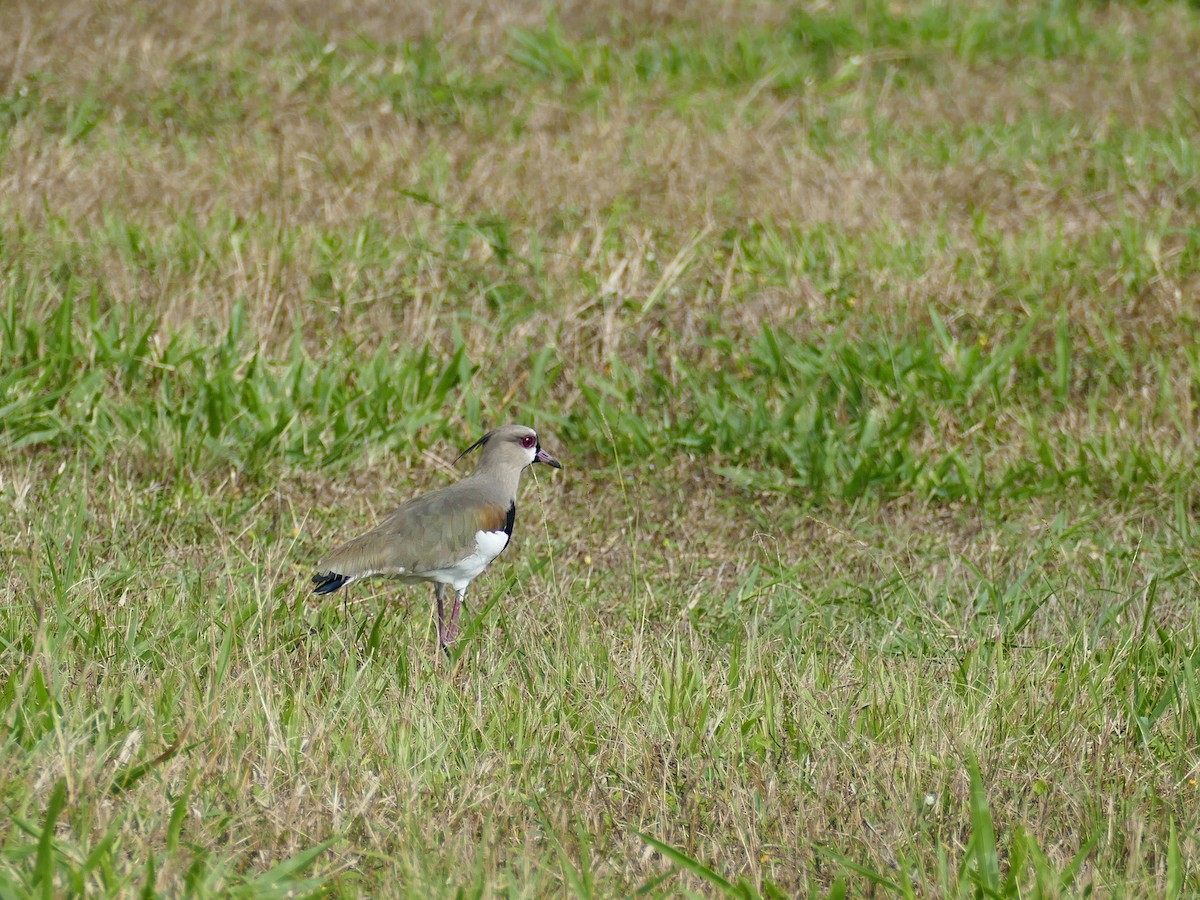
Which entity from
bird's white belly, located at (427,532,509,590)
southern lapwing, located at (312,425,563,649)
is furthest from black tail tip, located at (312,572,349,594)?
bird's white belly, located at (427,532,509,590)

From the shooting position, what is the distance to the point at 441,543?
454cm

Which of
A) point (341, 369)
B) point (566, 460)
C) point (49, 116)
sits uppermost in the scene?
point (49, 116)

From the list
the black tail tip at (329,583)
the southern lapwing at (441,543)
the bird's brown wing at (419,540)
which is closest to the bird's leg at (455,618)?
the southern lapwing at (441,543)

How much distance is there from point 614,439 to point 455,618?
65.1 inches

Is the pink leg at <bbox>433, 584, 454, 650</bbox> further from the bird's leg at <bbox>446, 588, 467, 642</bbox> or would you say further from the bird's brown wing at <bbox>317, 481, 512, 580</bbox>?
the bird's brown wing at <bbox>317, 481, 512, 580</bbox>

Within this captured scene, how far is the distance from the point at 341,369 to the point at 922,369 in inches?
110

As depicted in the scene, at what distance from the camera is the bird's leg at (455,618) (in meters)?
4.53

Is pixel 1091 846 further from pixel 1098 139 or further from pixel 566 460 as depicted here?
pixel 1098 139

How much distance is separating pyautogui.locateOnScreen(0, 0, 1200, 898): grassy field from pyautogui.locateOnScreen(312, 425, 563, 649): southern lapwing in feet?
0.50

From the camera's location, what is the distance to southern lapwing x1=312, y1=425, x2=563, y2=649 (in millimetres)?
4418

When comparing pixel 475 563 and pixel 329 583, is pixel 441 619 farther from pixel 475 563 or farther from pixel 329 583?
pixel 329 583

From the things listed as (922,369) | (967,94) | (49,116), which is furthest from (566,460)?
(967,94)

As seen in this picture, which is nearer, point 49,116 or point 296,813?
point 296,813

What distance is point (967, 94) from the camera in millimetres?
9789
